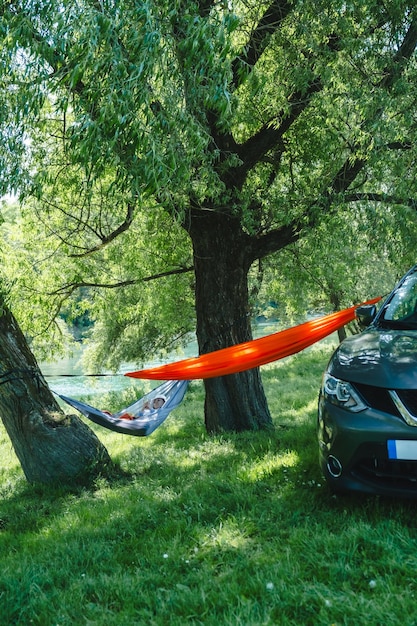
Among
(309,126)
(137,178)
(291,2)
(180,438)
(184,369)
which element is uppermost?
(291,2)

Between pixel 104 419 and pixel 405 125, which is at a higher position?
pixel 405 125

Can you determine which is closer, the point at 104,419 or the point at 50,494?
the point at 50,494

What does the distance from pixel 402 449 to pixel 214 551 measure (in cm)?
116

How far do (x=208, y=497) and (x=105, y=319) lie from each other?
10.9 m

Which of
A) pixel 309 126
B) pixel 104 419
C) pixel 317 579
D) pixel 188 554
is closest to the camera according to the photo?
pixel 317 579

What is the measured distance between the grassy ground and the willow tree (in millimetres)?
2133

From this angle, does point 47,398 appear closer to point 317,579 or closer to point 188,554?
point 188,554

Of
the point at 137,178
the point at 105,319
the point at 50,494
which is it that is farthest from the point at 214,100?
the point at 105,319

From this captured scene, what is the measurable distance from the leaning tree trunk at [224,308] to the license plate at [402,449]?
12.2ft

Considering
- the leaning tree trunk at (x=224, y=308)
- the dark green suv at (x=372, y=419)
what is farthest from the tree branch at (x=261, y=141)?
the dark green suv at (x=372, y=419)

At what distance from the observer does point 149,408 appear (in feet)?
19.5

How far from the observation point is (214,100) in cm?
371

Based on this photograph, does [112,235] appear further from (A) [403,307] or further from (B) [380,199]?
(A) [403,307]

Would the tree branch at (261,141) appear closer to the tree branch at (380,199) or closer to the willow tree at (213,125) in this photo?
the willow tree at (213,125)
